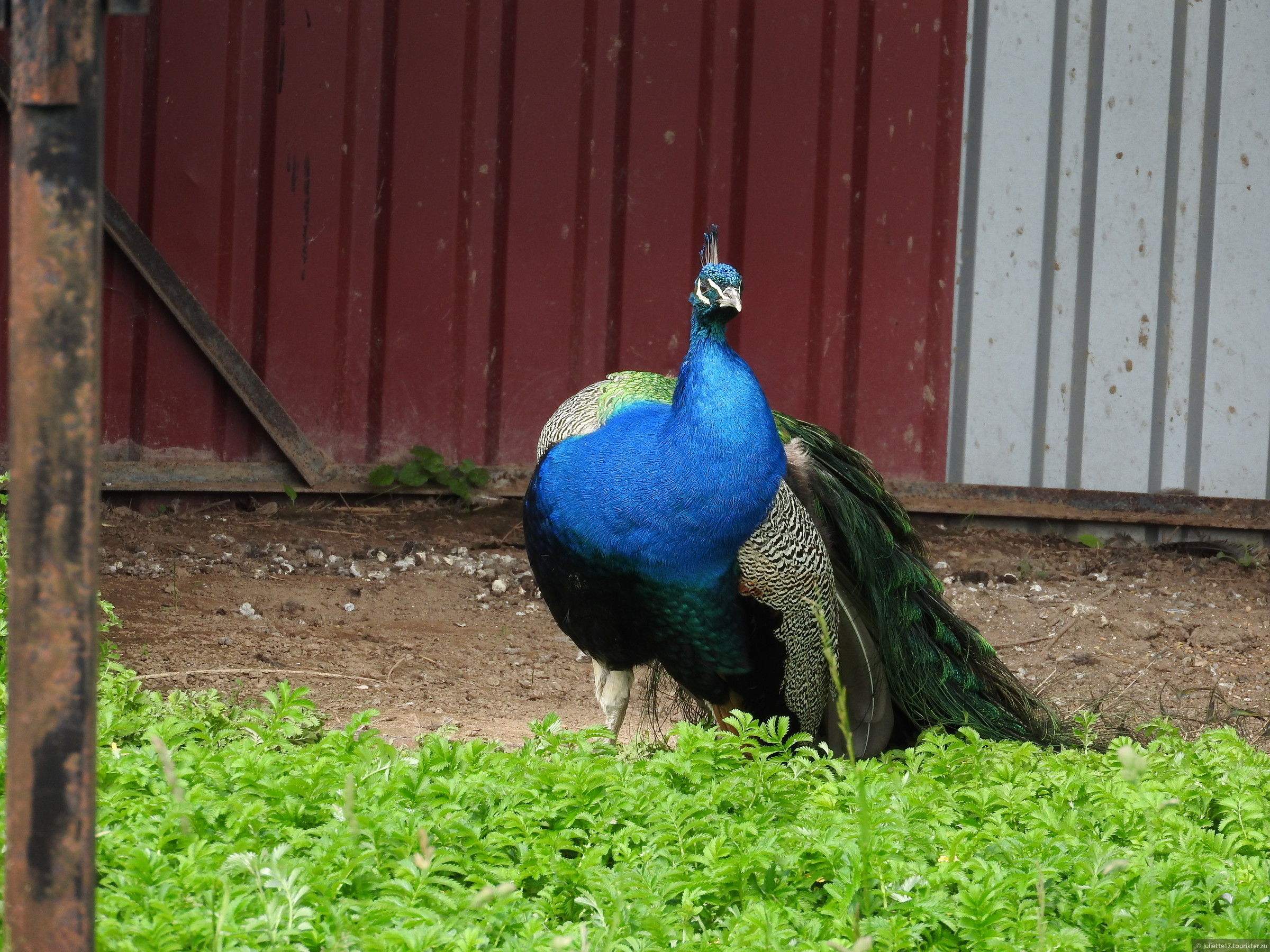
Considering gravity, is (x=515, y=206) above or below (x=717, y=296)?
above

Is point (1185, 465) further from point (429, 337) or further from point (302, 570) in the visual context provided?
point (302, 570)

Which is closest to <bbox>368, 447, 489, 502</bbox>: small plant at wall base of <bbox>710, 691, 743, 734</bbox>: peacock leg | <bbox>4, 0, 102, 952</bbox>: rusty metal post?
<bbox>710, 691, 743, 734</bbox>: peacock leg

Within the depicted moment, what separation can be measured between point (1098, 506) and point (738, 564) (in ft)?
12.4

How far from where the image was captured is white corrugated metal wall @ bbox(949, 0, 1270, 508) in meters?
6.39

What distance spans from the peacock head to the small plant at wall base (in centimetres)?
300

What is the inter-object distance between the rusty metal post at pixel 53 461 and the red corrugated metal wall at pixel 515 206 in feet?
16.1

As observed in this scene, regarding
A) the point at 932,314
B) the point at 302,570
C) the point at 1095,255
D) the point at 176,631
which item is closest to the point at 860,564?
the point at 176,631

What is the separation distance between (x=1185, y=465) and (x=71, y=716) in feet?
20.4

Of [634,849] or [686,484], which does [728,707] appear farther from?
[634,849]

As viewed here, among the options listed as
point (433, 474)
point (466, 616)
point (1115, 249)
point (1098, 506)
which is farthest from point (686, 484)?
point (1115, 249)

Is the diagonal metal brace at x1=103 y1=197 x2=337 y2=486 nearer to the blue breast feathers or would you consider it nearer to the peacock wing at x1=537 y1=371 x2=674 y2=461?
the peacock wing at x1=537 y1=371 x2=674 y2=461

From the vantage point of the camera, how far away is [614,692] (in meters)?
3.75

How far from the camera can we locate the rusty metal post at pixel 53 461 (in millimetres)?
1192

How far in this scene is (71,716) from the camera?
122 centimetres
